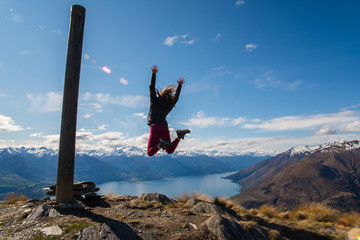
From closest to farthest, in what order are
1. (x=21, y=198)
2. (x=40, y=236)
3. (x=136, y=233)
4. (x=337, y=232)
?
(x=40, y=236) < (x=136, y=233) < (x=337, y=232) < (x=21, y=198)

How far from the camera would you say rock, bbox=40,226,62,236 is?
4.04 metres

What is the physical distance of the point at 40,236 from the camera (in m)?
3.90

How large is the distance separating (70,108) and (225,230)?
511cm

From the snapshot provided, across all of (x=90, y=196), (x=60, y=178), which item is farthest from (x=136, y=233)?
(x=90, y=196)

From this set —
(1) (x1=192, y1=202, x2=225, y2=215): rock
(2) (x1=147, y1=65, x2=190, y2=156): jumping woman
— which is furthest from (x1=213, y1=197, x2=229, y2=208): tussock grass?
(2) (x1=147, y1=65, x2=190, y2=156): jumping woman

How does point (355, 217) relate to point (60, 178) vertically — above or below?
below

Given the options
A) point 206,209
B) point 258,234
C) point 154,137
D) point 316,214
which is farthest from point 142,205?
point 316,214

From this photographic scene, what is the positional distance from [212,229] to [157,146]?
8.37 ft

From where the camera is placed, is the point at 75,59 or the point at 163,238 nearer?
the point at 163,238

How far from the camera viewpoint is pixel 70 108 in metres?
5.88

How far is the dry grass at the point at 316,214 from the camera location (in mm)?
9516

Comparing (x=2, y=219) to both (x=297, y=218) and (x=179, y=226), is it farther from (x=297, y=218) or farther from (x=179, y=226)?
(x=297, y=218)

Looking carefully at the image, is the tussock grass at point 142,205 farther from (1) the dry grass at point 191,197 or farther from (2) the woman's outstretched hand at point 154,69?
(2) the woman's outstretched hand at point 154,69

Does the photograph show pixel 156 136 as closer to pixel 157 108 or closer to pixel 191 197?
pixel 157 108
